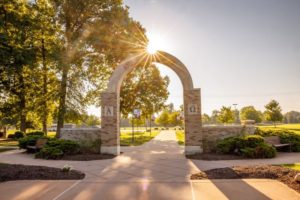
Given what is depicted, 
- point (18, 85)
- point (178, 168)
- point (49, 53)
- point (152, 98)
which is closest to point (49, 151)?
point (178, 168)

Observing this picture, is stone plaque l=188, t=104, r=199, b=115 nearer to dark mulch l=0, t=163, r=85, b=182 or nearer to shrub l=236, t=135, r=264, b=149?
shrub l=236, t=135, r=264, b=149

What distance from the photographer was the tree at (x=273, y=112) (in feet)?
184

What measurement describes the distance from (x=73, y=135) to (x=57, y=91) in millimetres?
7538

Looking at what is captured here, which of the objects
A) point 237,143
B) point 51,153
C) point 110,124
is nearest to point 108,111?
point 110,124

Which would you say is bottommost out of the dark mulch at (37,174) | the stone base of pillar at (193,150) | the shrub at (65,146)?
the dark mulch at (37,174)

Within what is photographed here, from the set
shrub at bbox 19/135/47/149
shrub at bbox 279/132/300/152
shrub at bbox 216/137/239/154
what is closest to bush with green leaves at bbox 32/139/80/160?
shrub at bbox 19/135/47/149

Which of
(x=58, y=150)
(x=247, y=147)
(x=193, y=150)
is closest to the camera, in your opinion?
(x=247, y=147)

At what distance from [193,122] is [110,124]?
185 inches

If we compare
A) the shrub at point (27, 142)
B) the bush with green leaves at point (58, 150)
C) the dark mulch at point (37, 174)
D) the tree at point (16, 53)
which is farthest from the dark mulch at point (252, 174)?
the shrub at point (27, 142)

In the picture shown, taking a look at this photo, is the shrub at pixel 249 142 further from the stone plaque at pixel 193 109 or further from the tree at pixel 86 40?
the tree at pixel 86 40

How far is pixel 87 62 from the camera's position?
79.4ft

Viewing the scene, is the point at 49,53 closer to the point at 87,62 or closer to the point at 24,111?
the point at 87,62

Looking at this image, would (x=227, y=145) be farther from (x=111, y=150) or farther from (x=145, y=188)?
(x=145, y=188)

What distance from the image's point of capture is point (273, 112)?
5662 centimetres
